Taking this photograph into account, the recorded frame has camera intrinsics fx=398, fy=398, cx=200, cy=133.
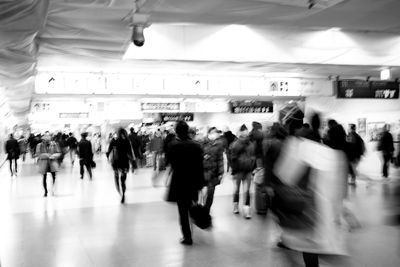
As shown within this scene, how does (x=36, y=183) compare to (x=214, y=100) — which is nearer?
(x=36, y=183)

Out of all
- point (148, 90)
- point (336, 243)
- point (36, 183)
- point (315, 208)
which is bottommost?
point (36, 183)

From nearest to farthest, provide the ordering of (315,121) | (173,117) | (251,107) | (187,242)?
(315,121), (187,242), (251,107), (173,117)

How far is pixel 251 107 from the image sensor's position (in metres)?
20.5

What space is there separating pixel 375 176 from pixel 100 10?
10848 mm

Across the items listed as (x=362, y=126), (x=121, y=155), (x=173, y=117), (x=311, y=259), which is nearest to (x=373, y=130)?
(x=362, y=126)

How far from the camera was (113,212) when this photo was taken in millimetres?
8297

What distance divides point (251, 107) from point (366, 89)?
25.0ft

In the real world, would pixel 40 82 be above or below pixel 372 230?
above

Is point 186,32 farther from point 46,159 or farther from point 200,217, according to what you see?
point 200,217

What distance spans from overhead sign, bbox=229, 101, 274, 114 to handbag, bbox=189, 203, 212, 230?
14.5 metres

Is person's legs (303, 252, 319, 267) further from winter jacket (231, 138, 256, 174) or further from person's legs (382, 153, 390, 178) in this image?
person's legs (382, 153, 390, 178)

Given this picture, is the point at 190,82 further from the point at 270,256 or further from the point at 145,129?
the point at 145,129

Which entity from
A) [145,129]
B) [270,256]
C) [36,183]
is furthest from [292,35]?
[145,129]

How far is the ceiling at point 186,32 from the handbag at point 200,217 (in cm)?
305
